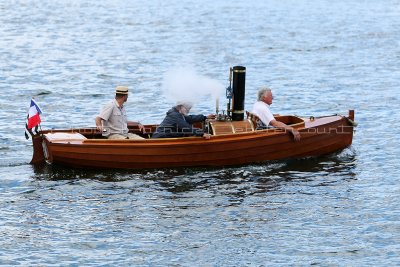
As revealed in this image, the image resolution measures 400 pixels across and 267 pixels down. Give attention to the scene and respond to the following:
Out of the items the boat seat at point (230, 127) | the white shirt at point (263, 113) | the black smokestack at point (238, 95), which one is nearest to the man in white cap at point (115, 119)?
the boat seat at point (230, 127)

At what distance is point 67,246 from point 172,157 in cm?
409

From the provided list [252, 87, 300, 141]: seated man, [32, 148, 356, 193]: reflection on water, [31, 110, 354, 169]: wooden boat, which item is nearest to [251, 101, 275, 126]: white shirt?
[252, 87, 300, 141]: seated man

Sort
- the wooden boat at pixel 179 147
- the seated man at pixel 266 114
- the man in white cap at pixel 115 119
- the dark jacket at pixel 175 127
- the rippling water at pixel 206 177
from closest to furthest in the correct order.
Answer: the rippling water at pixel 206 177, the wooden boat at pixel 179 147, the dark jacket at pixel 175 127, the man in white cap at pixel 115 119, the seated man at pixel 266 114

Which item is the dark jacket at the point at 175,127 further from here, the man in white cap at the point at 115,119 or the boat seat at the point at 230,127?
the man in white cap at the point at 115,119

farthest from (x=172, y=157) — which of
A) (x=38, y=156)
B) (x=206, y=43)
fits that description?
(x=206, y=43)

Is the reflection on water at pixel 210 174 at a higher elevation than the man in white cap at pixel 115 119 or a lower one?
lower

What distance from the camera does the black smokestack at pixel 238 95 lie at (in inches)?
736

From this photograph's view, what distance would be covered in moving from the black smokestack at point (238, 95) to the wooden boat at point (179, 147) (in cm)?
19

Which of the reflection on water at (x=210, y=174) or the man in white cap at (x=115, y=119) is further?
the man in white cap at (x=115, y=119)

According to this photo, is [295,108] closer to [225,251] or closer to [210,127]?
[210,127]

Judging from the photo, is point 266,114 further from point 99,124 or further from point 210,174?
point 99,124

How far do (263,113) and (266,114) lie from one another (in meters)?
0.07

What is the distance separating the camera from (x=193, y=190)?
56.4 feet

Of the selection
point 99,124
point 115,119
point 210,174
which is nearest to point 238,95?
point 210,174
